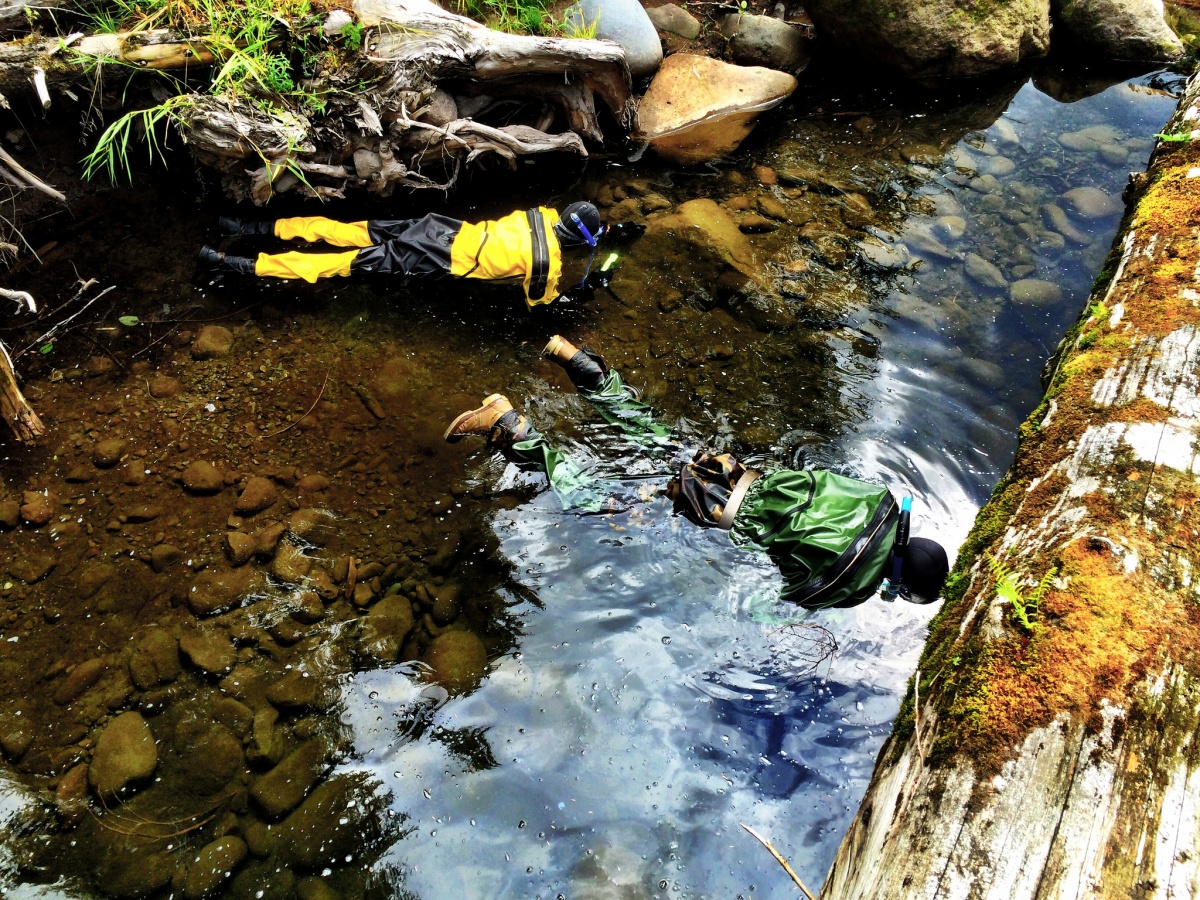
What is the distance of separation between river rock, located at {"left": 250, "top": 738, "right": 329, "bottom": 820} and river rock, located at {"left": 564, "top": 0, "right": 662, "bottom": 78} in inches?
228

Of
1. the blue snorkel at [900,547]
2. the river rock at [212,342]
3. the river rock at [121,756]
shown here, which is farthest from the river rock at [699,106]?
the river rock at [121,756]

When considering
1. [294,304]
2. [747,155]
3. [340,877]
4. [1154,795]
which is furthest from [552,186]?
[1154,795]

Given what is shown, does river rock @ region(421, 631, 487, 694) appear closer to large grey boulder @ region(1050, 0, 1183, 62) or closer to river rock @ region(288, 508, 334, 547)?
river rock @ region(288, 508, 334, 547)

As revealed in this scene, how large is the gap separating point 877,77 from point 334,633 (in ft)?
25.0

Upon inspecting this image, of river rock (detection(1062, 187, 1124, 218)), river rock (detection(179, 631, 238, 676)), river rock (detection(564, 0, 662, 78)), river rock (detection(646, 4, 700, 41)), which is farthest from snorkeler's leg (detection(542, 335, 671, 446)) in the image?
river rock (detection(646, 4, 700, 41))

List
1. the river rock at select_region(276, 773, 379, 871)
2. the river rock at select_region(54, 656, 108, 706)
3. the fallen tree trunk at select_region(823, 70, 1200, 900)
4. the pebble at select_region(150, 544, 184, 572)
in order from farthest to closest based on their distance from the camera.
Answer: the pebble at select_region(150, 544, 184, 572)
the river rock at select_region(54, 656, 108, 706)
the river rock at select_region(276, 773, 379, 871)
the fallen tree trunk at select_region(823, 70, 1200, 900)

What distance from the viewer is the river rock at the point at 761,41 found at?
24.4 feet

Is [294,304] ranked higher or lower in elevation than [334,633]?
higher

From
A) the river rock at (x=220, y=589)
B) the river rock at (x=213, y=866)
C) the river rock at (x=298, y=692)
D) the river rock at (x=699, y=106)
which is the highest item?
the river rock at (x=699, y=106)

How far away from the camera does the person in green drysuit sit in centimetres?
343

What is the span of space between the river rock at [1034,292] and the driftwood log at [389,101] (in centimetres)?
367

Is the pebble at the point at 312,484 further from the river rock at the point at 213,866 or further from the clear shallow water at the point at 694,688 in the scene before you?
the river rock at the point at 213,866

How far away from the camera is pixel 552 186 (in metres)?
6.26

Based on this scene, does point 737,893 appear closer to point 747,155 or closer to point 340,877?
point 340,877
